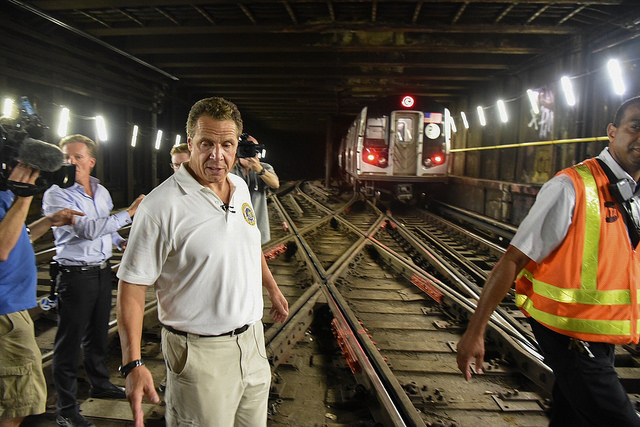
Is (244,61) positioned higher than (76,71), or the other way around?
(244,61)

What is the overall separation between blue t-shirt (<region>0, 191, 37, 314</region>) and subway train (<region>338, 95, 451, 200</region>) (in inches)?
445

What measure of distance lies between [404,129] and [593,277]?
11885 millimetres

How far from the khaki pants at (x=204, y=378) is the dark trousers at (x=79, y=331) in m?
1.48

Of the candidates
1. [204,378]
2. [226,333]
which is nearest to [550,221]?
[226,333]

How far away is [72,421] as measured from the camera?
2.71 meters

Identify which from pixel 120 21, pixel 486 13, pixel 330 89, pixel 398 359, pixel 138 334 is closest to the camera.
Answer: pixel 138 334

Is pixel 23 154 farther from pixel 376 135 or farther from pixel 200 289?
pixel 376 135

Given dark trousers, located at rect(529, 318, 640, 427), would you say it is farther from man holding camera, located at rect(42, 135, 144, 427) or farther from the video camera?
man holding camera, located at rect(42, 135, 144, 427)

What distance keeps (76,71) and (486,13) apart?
387 inches

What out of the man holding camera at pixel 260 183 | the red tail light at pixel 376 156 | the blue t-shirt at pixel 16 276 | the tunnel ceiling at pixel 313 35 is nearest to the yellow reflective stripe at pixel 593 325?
the man holding camera at pixel 260 183

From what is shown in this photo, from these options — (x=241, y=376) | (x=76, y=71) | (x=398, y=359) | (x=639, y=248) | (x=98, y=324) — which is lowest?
(x=398, y=359)

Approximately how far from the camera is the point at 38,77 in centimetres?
909

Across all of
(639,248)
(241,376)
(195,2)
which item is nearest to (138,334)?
(241,376)

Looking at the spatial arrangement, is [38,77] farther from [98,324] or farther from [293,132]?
[293,132]
